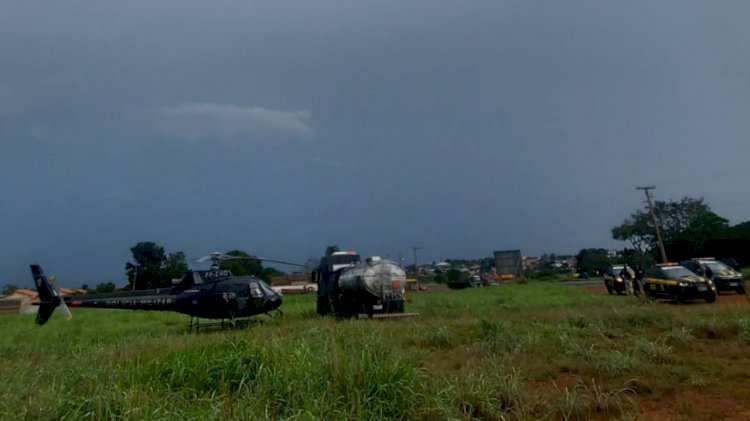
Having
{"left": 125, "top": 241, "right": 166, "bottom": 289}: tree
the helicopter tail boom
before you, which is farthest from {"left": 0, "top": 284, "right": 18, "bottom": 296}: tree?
the helicopter tail boom

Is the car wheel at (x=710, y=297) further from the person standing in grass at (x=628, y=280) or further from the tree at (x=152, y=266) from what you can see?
the tree at (x=152, y=266)

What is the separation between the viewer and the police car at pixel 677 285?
60.7 ft

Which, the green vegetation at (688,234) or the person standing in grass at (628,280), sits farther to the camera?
the green vegetation at (688,234)

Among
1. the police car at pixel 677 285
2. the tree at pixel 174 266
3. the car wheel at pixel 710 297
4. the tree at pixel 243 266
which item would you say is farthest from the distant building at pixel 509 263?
the car wheel at pixel 710 297

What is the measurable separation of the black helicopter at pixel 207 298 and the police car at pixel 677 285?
15799mm

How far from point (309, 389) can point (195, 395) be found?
3.91 ft

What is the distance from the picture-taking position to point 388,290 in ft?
52.6

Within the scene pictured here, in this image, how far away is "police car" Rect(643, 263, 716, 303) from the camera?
729 inches

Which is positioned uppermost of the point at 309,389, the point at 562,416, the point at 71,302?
the point at 71,302

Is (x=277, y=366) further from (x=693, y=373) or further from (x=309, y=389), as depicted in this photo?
(x=693, y=373)

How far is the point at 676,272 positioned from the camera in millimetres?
19875

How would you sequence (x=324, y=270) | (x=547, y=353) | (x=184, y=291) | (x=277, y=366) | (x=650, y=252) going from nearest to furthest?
(x=277, y=366) → (x=547, y=353) → (x=184, y=291) → (x=324, y=270) → (x=650, y=252)

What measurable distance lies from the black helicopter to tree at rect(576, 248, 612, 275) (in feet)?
241

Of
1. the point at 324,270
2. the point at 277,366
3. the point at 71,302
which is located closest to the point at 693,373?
the point at 277,366
